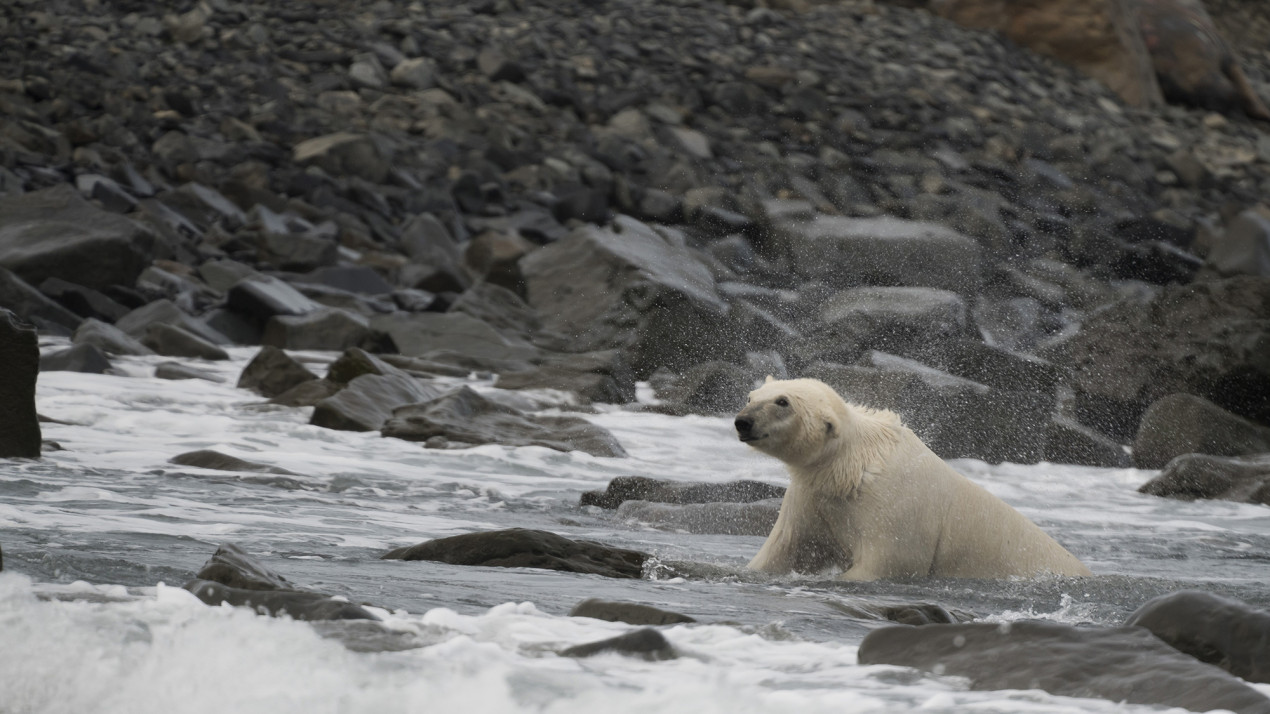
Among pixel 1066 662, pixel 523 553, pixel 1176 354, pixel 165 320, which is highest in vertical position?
pixel 1066 662

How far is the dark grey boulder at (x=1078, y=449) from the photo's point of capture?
11633mm

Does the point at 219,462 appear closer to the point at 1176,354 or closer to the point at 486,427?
the point at 486,427

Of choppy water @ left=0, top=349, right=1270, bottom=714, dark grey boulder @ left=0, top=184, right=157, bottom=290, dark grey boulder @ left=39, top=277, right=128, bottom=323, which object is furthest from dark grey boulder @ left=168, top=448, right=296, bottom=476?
dark grey boulder @ left=0, top=184, right=157, bottom=290

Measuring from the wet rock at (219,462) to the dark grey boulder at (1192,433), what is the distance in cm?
693

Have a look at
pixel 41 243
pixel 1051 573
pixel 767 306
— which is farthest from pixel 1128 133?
pixel 1051 573

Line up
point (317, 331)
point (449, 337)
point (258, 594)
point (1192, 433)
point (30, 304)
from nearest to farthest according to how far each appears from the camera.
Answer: point (258, 594)
point (1192, 433)
point (30, 304)
point (317, 331)
point (449, 337)

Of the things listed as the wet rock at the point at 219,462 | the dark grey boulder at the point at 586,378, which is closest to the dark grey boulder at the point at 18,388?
the wet rock at the point at 219,462

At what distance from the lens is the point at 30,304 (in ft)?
41.4

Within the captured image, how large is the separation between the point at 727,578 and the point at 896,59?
26.9m

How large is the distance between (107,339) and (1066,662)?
998cm

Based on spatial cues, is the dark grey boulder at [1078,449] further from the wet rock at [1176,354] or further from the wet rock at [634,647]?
the wet rock at [634,647]

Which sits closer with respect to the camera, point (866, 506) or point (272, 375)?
point (866, 506)

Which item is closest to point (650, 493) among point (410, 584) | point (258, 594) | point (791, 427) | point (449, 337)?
point (791, 427)

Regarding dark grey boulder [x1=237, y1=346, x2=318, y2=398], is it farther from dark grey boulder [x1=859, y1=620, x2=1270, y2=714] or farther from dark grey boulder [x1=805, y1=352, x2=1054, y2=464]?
dark grey boulder [x1=859, y1=620, x2=1270, y2=714]
